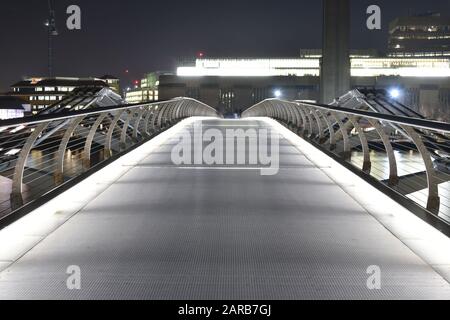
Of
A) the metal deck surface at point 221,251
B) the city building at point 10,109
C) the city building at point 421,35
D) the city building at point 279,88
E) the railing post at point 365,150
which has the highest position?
the city building at point 421,35

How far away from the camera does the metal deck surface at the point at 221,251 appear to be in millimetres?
3715

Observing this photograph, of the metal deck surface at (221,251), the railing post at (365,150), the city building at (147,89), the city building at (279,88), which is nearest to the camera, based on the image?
the metal deck surface at (221,251)

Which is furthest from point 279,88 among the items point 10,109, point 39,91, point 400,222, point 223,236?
point 223,236

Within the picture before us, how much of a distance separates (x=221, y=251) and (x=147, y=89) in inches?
5146

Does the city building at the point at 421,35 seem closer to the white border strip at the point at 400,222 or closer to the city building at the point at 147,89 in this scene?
the city building at the point at 147,89

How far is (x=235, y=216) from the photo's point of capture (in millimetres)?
5809

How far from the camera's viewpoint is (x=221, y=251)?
458 centimetres

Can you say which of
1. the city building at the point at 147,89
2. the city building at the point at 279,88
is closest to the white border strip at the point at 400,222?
the city building at the point at 279,88

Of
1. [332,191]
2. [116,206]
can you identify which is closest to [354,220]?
[332,191]

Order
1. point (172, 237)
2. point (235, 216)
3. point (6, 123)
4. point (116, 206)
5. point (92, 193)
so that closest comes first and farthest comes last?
1. point (6, 123)
2. point (172, 237)
3. point (235, 216)
4. point (116, 206)
5. point (92, 193)

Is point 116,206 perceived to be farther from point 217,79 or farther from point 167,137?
point 217,79

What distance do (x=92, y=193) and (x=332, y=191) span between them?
263cm

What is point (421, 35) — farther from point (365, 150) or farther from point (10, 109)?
point (365, 150)

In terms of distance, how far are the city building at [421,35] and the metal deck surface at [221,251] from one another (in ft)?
499
